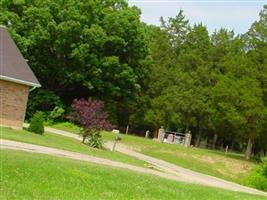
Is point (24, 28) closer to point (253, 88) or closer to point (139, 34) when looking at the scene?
point (139, 34)

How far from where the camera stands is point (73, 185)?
14.4m

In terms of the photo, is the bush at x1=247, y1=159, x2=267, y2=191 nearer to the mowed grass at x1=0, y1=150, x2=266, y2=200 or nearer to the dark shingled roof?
the mowed grass at x1=0, y1=150, x2=266, y2=200

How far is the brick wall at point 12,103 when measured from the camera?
3600cm

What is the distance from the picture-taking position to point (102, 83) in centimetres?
6206

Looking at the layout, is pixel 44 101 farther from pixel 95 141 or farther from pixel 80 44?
pixel 95 141

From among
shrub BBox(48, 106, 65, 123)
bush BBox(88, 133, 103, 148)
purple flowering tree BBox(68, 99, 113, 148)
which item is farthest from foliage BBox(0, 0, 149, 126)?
bush BBox(88, 133, 103, 148)

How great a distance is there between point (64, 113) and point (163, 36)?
69.6 ft

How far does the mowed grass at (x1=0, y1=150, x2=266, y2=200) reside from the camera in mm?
12500

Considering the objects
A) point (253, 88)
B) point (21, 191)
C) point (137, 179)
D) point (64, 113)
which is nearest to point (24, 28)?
point (64, 113)

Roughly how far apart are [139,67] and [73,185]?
52.2 meters

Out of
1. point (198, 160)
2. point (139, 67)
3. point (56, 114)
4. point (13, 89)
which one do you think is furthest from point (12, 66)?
point (139, 67)

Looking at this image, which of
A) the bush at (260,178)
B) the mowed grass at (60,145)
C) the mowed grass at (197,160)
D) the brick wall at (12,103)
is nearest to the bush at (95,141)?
the mowed grass at (60,145)

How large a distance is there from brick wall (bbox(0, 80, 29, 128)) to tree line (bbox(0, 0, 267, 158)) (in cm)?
2080

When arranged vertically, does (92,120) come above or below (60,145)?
above
